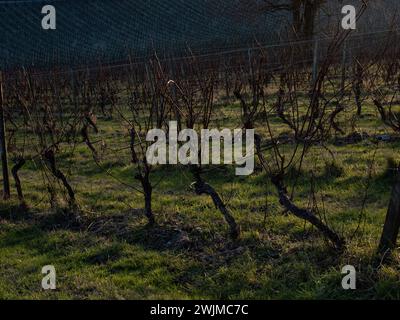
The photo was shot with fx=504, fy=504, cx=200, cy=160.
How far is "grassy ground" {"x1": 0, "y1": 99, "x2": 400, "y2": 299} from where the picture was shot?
3037 millimetres

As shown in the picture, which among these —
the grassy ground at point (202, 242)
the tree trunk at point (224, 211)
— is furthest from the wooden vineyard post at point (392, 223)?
the tree trunk at point (224, 211)

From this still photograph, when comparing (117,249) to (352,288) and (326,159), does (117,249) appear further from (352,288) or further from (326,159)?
(326,159)

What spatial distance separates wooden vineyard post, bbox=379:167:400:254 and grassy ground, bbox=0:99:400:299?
0.10 m

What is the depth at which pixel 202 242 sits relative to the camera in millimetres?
3760

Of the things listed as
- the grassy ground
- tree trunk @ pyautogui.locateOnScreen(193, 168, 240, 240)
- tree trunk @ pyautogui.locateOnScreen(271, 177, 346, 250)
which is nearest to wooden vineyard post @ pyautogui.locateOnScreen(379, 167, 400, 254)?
the grassy ground

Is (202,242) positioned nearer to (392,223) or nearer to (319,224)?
(319,224)

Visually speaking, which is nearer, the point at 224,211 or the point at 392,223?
the point at 392,223

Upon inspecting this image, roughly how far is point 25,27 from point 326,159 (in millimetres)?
24080

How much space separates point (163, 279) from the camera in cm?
323

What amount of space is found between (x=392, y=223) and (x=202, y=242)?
1383 millimetres

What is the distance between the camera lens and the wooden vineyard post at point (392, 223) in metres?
2.94

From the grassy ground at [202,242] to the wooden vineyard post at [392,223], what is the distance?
10 cm

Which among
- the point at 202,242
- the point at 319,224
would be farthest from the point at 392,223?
the point at 202,242

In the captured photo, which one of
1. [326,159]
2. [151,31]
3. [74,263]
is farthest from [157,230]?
[151,31]
